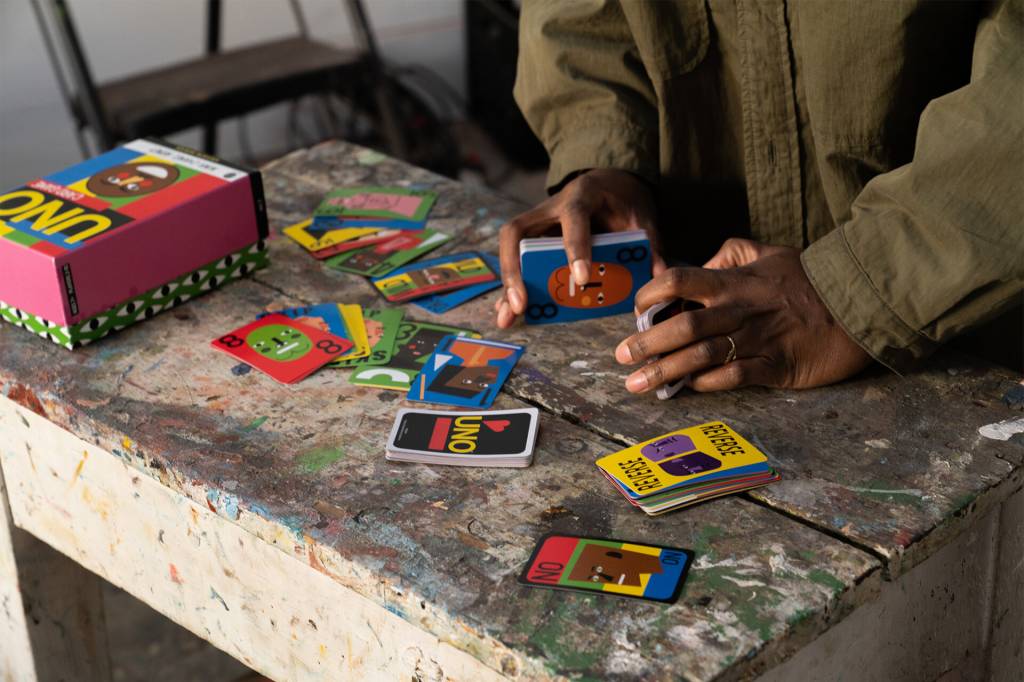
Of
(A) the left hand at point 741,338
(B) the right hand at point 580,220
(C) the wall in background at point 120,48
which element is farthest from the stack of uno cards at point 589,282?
(C) the wall in background at point 120,48

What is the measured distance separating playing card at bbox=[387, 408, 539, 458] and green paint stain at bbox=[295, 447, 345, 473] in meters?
0.05

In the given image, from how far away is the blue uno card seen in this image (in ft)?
4.18

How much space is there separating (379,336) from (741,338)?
1.23 ft

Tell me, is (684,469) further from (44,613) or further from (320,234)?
(44,613)

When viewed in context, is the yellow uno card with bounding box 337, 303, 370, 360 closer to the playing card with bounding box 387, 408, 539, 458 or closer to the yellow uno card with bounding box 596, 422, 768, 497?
the playing card with bounding box 387, 408, 539, 458

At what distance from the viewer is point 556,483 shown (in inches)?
40.8

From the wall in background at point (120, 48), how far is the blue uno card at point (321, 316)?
2264 millimetres

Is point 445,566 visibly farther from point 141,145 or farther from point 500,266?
point 141,145

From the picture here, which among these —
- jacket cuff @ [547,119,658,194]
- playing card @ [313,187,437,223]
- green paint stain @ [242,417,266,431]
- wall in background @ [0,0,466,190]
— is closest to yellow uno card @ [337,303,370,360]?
green paint stain @ [242,417,266,431]

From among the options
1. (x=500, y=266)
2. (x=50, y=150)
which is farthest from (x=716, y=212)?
(x=50, y=150)

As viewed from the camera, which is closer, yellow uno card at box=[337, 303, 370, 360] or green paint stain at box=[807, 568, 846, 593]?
green paint stain at box=[807, 568, 846, 593]

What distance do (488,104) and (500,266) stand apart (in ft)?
8.84

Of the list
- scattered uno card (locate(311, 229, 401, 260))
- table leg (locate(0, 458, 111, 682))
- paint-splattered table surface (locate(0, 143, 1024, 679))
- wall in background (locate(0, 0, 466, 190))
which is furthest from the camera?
wall in background (locate(0, 0, 466, 190))

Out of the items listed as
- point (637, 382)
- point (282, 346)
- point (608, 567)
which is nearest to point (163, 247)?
point (282, 346)
